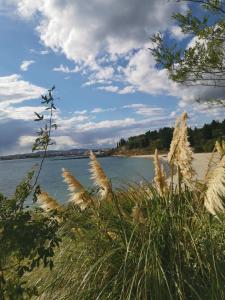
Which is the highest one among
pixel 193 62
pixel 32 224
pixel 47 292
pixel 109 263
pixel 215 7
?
pixel 215 7

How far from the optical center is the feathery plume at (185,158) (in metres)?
4.50

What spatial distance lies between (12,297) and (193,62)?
900 centimetres

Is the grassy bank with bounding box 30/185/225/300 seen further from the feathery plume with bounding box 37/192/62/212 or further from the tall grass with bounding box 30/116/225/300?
the feathery plume with bounding box 37/192/62/212

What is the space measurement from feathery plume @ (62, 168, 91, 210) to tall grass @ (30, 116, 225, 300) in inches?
2.8

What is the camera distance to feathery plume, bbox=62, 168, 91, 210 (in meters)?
4.71

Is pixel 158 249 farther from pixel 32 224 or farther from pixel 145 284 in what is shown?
pixel 32 224

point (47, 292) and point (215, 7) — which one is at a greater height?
point (215, 7)

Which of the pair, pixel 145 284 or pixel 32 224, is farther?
pixel 145 284

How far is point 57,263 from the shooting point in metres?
4.67

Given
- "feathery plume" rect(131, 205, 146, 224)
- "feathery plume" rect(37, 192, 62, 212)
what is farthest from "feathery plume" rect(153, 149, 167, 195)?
"feathery plume" rect(37, 192, 62, 212)

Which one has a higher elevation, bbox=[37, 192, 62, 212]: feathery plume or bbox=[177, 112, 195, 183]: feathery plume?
bbox=[177, 112, 195, 183]: feathery plume

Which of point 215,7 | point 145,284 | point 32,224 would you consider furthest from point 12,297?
point 215,7

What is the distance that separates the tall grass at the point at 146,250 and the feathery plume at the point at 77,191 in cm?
7

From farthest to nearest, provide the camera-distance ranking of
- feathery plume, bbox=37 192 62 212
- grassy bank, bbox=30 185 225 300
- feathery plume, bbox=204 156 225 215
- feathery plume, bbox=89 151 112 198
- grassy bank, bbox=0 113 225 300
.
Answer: feathery plume, bbox=37 192 62 212, feathery plume, bbox=89 151 112 198, grassy bank, bbox=30 185 225 300, grassy bank, bbox=0 113 225 300, feathery plume, bbox=204 156 225 215
